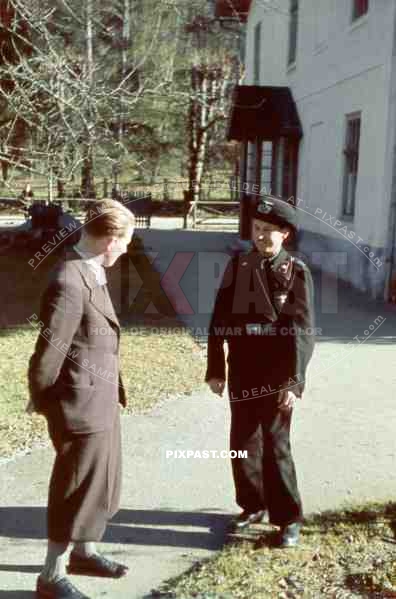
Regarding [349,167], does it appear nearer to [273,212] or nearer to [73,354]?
[273,212]

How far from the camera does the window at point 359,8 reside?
1191 cm

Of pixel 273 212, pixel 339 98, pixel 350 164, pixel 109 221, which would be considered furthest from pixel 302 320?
pixel 339 98

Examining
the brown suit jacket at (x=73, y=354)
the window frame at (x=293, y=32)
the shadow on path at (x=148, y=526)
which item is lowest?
the shadow on path at (x=148, y=526)

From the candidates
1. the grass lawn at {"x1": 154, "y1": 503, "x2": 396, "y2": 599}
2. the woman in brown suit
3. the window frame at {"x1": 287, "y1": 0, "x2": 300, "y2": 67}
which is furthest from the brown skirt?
the window frame at {"x1": 287, "y1": 0, "x2": 300, "y2": 67}

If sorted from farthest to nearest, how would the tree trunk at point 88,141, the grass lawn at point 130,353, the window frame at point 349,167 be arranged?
the window frame at point 349,167 < the tree trunk at point 88,141 < the grass lawn at point 130,353

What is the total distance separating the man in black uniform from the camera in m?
3.53

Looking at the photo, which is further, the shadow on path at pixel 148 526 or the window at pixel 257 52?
the window at pixel 257 52

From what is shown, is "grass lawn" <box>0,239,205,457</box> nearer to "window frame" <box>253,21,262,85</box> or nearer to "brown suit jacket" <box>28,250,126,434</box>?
"brown suit jacket" <box>28,250,126,434</box>

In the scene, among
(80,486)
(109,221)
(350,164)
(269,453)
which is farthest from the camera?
(350,164)

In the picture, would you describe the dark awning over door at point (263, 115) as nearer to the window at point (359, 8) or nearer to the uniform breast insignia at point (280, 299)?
the window at point (359, 8)

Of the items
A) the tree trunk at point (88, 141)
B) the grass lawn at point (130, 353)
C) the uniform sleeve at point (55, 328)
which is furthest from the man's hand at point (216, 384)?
the tree trunk at point (88, 141)

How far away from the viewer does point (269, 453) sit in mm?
3645

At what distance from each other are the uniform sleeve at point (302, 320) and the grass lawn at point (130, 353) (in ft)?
7.95

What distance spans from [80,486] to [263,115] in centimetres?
1400
